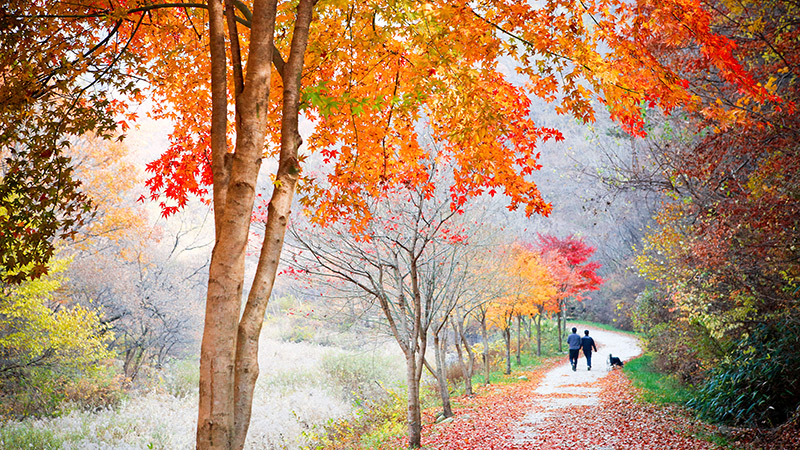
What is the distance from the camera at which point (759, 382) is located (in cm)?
781

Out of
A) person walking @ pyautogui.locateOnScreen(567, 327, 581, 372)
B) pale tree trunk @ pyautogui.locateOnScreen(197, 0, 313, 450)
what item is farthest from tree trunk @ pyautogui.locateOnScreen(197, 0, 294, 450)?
person walking @ pyautogui.locateOnScreen(567, 327, 581, 372)

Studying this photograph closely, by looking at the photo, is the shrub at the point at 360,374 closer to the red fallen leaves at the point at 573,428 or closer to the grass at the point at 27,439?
the red fallen leaves at the point at 573,428

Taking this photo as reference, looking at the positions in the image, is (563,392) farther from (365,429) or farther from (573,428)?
(365,429)

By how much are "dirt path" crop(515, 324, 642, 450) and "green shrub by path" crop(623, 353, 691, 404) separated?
3.34 feet

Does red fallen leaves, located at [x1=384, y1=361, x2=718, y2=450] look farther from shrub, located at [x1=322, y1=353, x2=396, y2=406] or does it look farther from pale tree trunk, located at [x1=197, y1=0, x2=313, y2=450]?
pale tree trunk, located at [x1=197, y1=0, x2=313, y2=450]

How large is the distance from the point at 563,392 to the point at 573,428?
4839mm

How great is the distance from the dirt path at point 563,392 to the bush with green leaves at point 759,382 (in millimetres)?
2325

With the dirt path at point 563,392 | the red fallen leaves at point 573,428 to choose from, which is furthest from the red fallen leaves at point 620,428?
the dirt path at point 563,392

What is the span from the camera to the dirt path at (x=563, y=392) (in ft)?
31.4

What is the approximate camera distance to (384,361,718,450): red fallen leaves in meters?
7.89

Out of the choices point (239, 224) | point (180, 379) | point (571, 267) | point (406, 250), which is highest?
point (571, 267)

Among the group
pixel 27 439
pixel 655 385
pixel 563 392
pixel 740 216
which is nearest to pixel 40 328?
pixel 27 439

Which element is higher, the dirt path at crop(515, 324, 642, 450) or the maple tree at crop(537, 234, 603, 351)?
the maple tree at crop(537, 234, 603, 351)

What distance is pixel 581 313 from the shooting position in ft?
135
